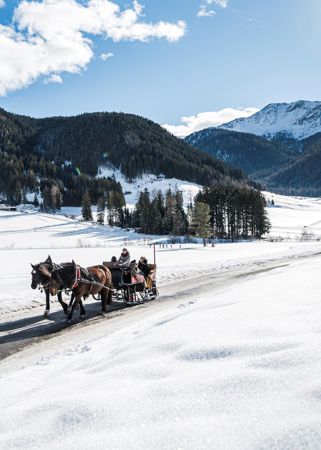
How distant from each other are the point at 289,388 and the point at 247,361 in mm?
1065

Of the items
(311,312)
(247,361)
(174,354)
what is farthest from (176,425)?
(311,312)

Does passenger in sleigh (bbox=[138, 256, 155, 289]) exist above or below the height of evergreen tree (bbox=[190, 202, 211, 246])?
below

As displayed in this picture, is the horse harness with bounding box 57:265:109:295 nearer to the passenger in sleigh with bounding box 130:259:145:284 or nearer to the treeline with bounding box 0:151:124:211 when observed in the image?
the passenger in sleigh with bounding box 130:259:145:284

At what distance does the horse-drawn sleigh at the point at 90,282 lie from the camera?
45.0 feet

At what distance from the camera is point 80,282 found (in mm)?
14070

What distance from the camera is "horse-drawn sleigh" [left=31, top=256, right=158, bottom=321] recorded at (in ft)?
45.0

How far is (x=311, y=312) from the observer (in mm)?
7539

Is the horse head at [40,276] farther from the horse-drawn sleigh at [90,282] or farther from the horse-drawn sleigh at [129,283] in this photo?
the horse-drawn sleigh at [129,283]

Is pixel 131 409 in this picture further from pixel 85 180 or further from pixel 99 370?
pixel 85 180

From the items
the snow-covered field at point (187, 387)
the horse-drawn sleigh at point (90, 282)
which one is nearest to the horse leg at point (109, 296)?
the horse-drawn sleigh at point (90, 282)

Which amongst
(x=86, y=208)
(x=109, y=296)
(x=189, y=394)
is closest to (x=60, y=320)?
(x=109, y=296)

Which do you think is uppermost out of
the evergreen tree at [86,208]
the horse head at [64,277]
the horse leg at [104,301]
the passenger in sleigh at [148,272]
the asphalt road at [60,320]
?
the evergreen tree at [86,208]

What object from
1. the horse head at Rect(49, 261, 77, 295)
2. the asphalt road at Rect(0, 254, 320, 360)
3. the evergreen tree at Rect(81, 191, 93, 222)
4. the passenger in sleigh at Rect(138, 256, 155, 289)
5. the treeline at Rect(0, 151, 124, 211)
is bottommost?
the asphalt road at Rect(0, 254, 320, 360)

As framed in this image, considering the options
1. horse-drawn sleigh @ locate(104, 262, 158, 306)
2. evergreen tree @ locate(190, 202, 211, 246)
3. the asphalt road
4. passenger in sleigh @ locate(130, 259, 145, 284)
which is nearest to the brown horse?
the asphalt road
